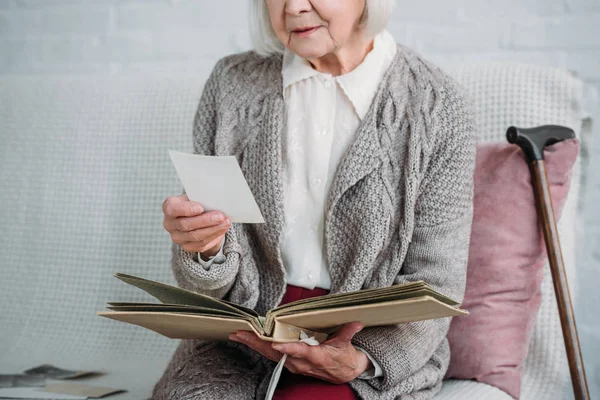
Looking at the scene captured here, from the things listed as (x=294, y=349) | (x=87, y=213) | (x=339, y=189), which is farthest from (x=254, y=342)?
(x=87, y=213)

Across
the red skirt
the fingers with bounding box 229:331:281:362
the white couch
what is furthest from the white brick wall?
the fingers with bounding box 229:331:281:362

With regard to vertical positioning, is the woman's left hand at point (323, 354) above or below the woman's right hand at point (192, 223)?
below

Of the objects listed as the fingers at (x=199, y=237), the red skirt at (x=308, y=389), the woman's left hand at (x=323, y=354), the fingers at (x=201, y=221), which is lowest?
the red skirt at (x=308, y=389)

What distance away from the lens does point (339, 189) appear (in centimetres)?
122

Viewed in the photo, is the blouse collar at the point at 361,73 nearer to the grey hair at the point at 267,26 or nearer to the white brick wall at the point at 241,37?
the grey hair at the point at 267,26

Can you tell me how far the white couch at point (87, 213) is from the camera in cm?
175

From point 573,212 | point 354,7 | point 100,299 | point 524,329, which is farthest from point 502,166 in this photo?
point 100,299

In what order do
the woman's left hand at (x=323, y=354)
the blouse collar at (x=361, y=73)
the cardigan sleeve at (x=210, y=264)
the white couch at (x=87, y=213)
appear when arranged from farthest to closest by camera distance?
the white couch at (x=87, y=213)
the blouse collar at (x=361, y=73)
the cardigan sleeve at (x=210, y=264)
the woman's left hand at (x=323, y=354)

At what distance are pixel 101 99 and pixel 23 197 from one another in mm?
305

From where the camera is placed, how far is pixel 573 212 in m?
1.51

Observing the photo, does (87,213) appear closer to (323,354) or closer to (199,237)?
(199,237)

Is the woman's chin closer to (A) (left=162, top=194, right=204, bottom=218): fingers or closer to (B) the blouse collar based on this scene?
(B) the blouse collar

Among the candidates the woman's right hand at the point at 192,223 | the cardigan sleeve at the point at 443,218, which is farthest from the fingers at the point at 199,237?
the cardigan sleeve at the point at 443,218

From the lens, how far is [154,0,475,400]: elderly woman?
3.86ft
